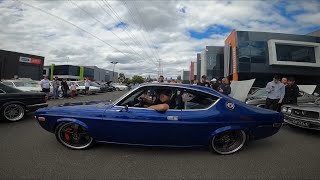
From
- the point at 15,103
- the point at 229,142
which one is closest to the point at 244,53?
the point at 229,142

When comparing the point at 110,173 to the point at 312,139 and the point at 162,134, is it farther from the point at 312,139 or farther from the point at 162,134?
the point at 312,139

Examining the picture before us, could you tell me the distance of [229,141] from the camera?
4.05m

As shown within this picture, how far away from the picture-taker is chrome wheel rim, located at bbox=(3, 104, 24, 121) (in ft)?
21.2

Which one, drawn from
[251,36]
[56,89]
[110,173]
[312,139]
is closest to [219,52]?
[251,36]

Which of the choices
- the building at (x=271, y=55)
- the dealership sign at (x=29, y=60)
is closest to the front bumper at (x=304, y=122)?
the building at (x=271, y=55)

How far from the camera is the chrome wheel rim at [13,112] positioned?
6.47m

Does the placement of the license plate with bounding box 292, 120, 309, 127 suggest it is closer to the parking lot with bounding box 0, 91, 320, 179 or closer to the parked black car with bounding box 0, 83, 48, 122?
the parking lot with bounding box 0, 91, 320, 179

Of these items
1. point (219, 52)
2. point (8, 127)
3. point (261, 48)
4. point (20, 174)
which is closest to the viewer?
point (20, 174)

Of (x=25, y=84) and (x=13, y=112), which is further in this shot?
(x=25, y=84)

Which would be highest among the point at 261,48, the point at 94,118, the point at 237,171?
the point at 261,48

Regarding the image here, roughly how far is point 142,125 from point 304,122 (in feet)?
14.8

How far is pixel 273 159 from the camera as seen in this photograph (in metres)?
3.77

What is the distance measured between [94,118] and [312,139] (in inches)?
201

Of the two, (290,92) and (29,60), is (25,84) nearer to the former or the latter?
(290,92)
